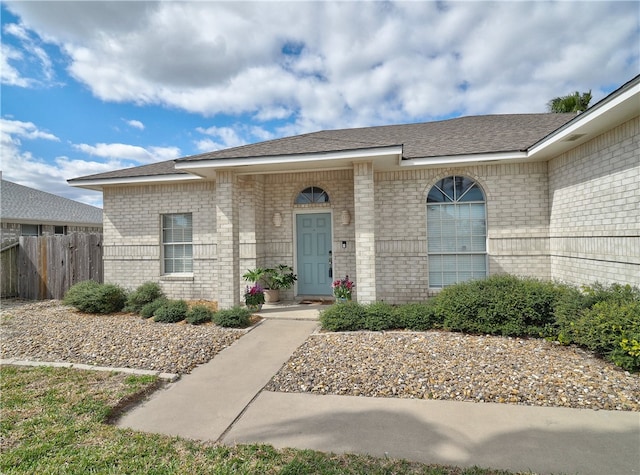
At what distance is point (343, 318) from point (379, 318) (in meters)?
0.68

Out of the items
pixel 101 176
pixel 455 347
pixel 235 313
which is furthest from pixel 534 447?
pixel 101 176

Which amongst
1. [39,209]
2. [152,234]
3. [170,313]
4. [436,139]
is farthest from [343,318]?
[39,209]

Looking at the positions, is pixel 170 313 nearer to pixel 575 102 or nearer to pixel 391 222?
pixel 391 222

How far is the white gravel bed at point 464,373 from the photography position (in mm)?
3705

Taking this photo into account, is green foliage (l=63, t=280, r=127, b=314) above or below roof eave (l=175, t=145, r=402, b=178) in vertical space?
below

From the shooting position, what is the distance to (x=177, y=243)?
9.97m

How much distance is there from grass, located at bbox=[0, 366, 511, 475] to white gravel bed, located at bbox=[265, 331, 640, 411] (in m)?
1.28

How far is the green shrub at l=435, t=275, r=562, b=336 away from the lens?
Answer: 5.71 m

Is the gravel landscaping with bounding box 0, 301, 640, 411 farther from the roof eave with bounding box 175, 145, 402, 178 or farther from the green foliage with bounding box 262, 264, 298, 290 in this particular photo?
the roof eave with bounding box 175, 145, 402, 178

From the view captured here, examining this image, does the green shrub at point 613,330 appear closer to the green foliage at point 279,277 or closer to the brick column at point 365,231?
the brick column at point 365,231

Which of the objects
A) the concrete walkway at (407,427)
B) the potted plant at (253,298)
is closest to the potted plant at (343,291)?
the potted plant at (253,298)

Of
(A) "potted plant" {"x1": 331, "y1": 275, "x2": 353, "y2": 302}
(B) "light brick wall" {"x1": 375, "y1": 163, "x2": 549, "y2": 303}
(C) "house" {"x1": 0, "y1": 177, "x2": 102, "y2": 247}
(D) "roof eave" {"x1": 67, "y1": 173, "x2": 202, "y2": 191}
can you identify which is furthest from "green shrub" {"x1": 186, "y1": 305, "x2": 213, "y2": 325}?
(C) "house" {"x1": 0, "y1": 177, "x2": 102, "y2": 247}

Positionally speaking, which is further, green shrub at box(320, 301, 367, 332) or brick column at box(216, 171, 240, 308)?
brick column at box(216, 171, 240, 308)

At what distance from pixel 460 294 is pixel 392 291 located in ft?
7.98
